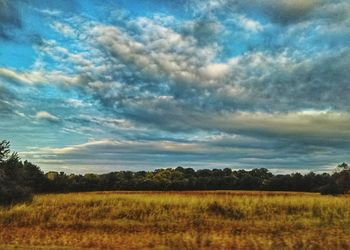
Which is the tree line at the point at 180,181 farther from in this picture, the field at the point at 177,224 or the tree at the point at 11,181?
the field at the point at 177,224

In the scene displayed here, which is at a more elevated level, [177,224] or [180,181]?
[180,181]

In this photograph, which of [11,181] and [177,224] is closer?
[177,224]

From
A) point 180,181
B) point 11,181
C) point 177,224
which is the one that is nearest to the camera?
point 177,224

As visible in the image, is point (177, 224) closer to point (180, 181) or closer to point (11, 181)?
point (11, 181)

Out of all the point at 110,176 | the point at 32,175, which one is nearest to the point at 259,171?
the point at 110,176

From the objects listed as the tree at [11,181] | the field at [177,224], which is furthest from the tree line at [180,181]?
the field at [177,224]

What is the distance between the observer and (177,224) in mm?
31391

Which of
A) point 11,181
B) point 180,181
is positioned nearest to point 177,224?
point 11,181

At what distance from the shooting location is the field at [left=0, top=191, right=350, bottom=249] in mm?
23266

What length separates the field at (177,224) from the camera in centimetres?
2327

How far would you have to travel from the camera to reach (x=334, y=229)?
93.2ft

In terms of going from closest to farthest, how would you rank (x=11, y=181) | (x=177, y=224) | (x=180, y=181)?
(x=177, y=224) → (x=11, y=181) → (x=180, y=181)

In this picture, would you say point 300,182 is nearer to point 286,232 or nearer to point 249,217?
point 249,217

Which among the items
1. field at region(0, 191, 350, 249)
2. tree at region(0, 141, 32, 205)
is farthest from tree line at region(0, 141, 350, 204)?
field at region(0, 191, 350, 249)
